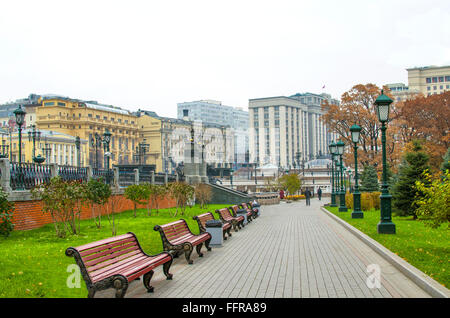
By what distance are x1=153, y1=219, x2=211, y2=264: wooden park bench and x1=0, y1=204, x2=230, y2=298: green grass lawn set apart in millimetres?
816

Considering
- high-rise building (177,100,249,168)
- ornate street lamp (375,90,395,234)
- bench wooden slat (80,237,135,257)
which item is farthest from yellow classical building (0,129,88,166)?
bench wooden slat (80,237,135,257)

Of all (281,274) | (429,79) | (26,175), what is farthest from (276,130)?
(281,274)

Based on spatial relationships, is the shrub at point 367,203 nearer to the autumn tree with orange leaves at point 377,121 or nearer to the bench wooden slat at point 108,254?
the autumn tree with orange leaves at point 377,121

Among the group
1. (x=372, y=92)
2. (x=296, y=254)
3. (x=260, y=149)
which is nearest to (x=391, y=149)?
(x=372, y=92)

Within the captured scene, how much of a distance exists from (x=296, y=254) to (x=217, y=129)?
119672mm

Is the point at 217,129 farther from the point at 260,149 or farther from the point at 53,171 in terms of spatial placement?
the point at 53,171

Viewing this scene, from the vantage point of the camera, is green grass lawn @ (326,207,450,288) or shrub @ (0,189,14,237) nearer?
green grass lawn @ (326,207,450,288)

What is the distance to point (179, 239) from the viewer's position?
36.8 feet

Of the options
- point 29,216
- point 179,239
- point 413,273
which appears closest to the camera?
point 413,273

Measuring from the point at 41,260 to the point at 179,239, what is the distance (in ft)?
9.80

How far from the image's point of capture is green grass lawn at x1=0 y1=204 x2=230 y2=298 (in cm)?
746

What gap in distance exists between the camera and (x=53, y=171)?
19281 millimetres

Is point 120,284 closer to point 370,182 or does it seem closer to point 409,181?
point 409,181

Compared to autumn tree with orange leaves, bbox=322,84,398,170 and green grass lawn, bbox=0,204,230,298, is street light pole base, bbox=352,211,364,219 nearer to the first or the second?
green grass lawn, bbox=0,204,230,298
